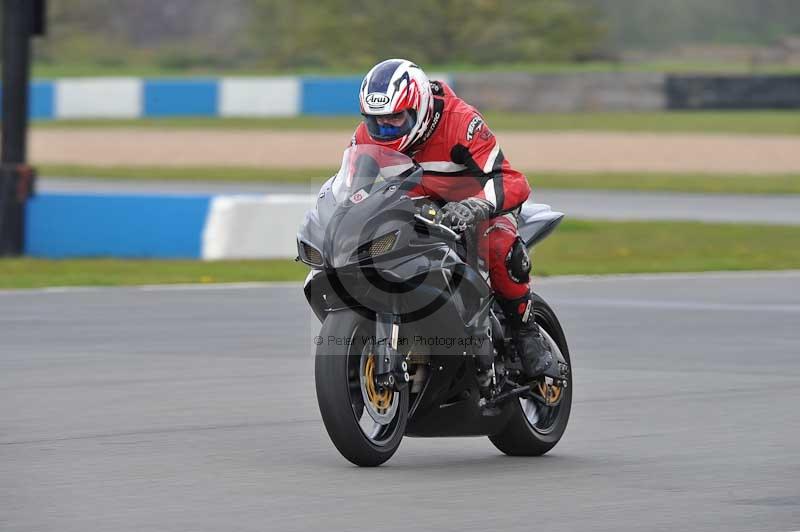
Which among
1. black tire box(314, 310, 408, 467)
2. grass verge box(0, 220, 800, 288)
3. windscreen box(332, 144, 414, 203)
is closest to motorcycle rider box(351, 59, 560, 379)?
windscreen box(332, 144, 414, 203)

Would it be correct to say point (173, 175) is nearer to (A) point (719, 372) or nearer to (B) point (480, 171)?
(A) point (719, 372)

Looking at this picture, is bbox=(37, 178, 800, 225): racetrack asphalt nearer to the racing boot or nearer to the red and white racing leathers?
the racing boot

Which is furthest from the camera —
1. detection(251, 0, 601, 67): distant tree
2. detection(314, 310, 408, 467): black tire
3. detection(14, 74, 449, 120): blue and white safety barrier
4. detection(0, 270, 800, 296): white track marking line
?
detection(251, 0, 601, 67): distant tree

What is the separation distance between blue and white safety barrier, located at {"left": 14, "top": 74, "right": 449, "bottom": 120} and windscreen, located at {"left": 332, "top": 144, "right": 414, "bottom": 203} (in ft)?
98.5

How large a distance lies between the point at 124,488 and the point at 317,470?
2.52 ft

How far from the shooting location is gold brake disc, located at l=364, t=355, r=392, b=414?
21.1 ft

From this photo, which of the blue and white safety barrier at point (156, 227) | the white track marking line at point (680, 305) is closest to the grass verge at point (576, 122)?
the blue and white safety barrier at point (156, 227)

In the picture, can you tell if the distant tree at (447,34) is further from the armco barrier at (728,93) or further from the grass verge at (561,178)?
the grass verge at (561,178)

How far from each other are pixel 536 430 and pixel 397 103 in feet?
4.99

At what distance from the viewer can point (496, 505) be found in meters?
5.92

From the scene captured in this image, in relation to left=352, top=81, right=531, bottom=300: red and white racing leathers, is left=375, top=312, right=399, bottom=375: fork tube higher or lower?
lower

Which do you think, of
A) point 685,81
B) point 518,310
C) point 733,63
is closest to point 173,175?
point 685,81

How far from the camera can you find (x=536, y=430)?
281 inches

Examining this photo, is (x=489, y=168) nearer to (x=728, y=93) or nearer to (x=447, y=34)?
(x=728, y=93)
